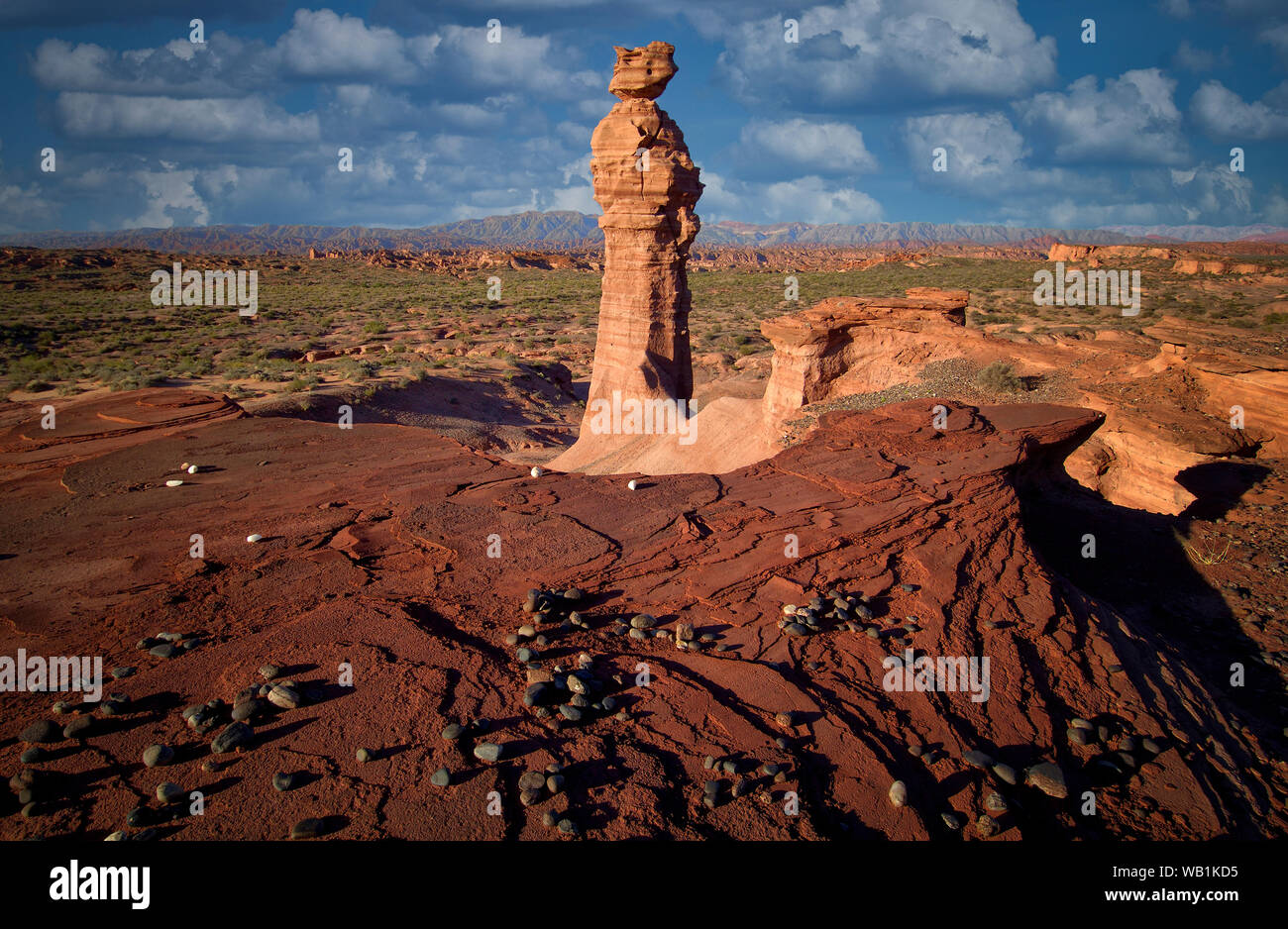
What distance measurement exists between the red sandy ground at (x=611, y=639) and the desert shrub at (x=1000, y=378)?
4.80 metres

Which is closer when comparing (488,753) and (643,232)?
(488,753)

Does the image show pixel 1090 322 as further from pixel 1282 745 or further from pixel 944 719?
pixel 944 719

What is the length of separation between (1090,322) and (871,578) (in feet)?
109

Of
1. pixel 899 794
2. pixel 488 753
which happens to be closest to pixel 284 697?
pixel 488 753

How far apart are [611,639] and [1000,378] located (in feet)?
36.2

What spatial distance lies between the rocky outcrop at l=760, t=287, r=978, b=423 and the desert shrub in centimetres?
104

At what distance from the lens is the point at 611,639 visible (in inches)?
175

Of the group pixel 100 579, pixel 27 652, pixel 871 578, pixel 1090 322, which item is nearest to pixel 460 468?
pixel 100 579

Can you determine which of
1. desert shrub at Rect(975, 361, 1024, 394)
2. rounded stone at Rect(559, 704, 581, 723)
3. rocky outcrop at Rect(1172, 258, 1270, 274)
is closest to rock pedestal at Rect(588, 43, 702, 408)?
desert shrub at Rect(975, 361, 1024, 394)

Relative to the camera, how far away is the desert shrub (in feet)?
40.7

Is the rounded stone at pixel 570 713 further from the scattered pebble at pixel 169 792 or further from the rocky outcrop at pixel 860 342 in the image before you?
the rocky outcrop at pixel 860 342

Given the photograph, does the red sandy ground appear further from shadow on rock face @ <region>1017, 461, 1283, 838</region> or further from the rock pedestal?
the rock pedestal

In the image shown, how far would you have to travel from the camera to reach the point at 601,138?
43.4ft

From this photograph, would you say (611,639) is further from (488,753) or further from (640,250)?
(640,250)
